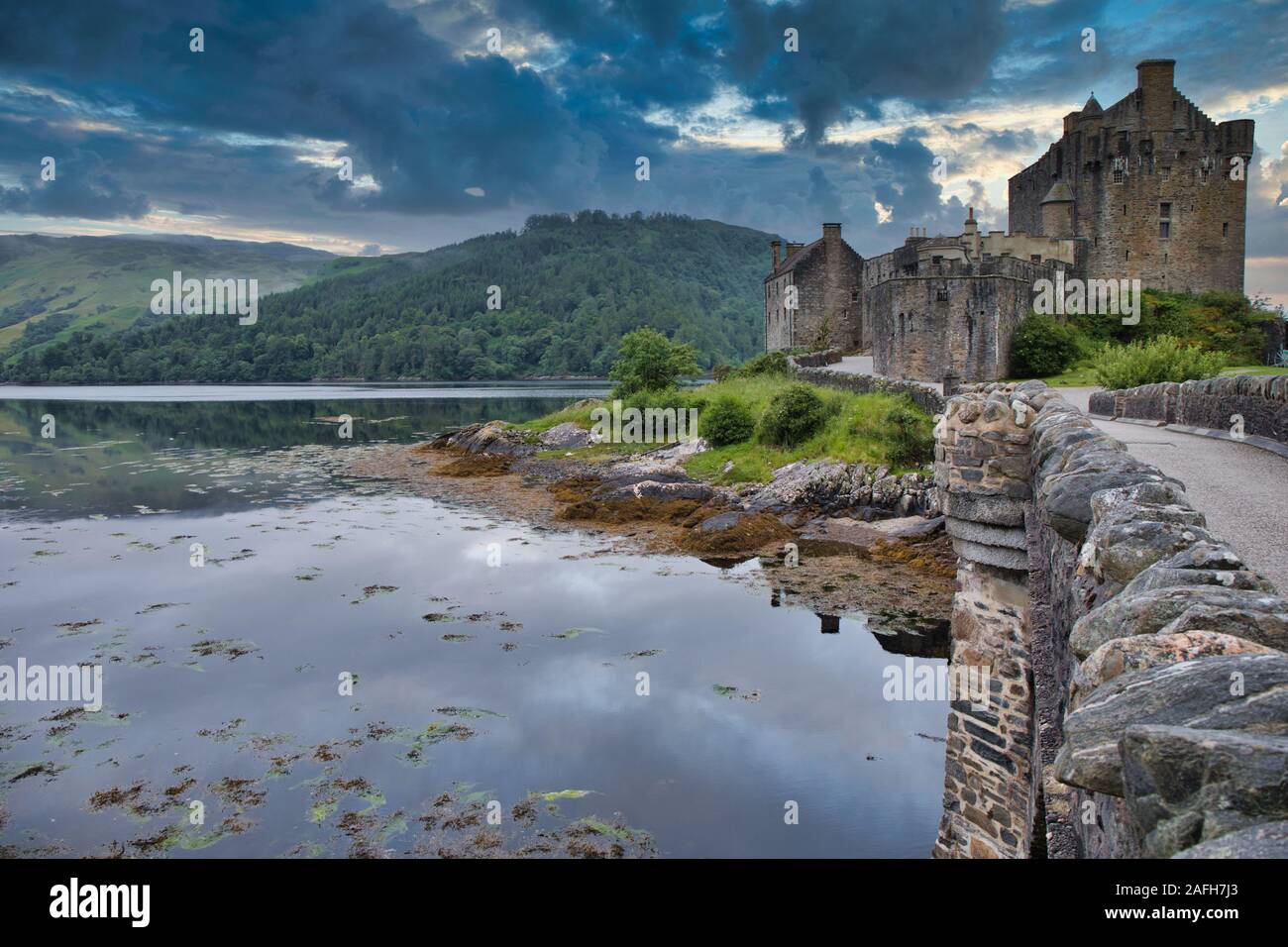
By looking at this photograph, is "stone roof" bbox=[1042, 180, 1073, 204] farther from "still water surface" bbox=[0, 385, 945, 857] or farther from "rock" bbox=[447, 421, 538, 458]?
"still water surface" bbox=[0, 385, 945, 857]

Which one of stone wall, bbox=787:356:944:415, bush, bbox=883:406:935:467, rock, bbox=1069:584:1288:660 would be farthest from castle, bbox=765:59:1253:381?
rock, bbox=1069:584:1288:660

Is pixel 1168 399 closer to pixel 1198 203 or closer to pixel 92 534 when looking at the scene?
pixel 92 534

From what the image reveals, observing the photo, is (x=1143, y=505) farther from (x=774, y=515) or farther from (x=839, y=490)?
(x=839, y=490)

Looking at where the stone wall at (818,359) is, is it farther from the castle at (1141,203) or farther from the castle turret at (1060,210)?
the castle turret at (1060,210)

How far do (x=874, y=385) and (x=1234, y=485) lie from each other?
25.5 metres

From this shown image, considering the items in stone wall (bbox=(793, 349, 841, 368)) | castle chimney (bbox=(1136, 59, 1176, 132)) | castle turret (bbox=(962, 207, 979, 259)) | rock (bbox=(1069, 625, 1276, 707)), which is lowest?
rock (bbox=(1069, 625, 1276, 707))

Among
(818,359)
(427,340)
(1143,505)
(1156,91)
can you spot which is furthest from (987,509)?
(427,340)

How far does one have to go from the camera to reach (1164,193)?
50.2 m

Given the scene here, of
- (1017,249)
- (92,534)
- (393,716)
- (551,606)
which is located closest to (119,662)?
(393,716)

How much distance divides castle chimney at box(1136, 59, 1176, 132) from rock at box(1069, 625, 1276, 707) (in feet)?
196

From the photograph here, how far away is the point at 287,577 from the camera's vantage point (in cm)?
2406

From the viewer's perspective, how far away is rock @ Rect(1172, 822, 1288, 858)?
1.86 meters

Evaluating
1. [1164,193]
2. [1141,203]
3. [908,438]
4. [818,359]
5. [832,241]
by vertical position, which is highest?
[1164,193]
